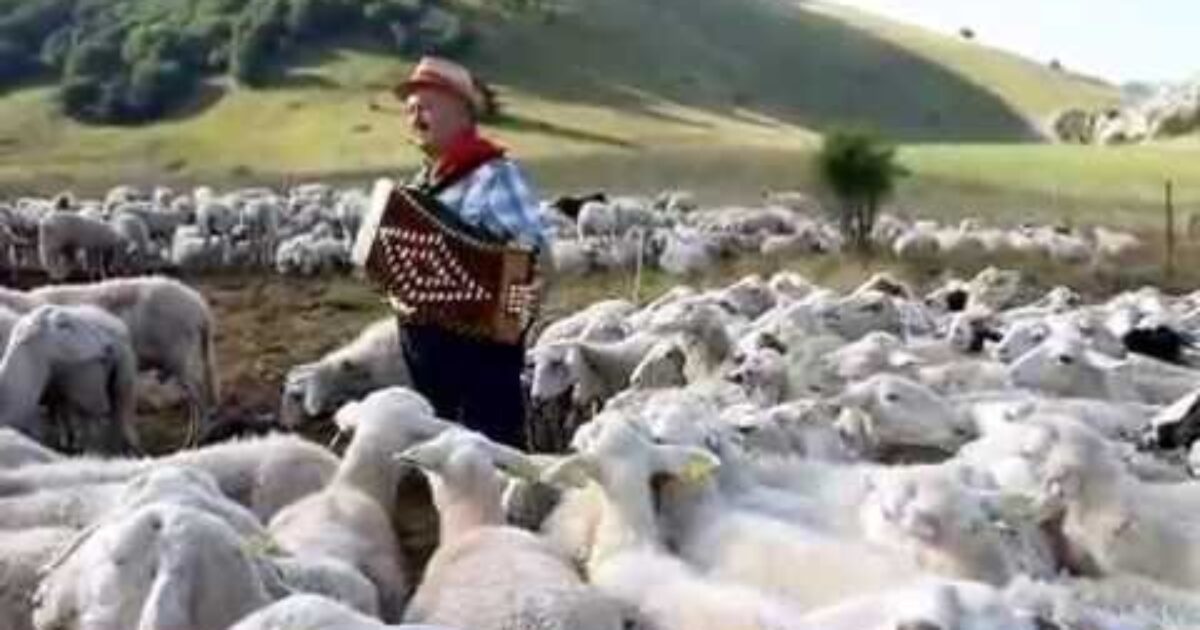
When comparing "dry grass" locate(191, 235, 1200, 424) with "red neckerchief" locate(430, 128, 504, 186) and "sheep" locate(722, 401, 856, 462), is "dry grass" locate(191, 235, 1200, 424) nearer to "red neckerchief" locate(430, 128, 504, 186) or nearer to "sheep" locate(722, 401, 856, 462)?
"sheep" locate(722, 401, 856, 462)

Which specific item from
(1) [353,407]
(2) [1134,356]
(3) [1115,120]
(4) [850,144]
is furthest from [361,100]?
(1) [353,407]

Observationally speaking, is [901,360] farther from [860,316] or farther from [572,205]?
[572,205]

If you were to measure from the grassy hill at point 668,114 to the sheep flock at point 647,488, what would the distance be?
3398cm

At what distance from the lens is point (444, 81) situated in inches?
362

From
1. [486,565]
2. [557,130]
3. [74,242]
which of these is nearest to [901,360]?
[486,565]

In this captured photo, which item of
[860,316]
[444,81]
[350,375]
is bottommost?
[350,375]

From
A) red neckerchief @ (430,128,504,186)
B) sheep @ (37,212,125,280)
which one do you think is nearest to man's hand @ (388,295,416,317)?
red neckerchief @ (430,128,504,186)

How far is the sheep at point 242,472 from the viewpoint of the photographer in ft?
29.0

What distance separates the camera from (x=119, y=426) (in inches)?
532

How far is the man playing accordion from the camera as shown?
9.26m

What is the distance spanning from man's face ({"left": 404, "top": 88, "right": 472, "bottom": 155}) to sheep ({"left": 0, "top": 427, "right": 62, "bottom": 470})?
2.17m

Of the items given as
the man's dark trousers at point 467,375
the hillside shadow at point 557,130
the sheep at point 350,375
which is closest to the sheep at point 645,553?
the man's dark trousers at point 467,375

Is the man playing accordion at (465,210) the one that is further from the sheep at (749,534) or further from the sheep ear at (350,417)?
the sheep at (749,534)

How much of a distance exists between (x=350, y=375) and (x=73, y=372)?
289 centimetres
